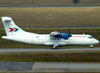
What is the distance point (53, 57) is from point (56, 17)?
49.7 metres

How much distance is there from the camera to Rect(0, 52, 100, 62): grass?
130 feet

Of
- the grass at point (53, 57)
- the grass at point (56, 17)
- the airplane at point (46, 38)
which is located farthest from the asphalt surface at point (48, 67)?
the grass at point (56, 17)

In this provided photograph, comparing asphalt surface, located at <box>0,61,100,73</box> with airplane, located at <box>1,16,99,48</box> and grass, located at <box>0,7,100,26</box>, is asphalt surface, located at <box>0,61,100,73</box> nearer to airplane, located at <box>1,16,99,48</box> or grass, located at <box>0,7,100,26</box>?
airplane, located at <box>1,16,99,48</box>

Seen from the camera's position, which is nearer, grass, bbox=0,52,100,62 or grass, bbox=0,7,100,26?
grass, bbox=0,52,100,62

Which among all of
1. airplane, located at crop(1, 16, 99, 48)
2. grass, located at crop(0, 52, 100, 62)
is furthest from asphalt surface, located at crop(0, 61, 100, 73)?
airplane, located at crop(1, 16, 99, 48)

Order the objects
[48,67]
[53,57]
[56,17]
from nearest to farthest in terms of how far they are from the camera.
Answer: [48,67] < [53,57] < [56,17]

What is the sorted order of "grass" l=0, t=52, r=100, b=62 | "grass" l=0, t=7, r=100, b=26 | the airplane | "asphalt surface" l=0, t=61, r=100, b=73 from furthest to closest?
"grass" l=0, t=7, r=100, b=26 → the airplane → "grass" l=0, t=52, r=100, b=62 → "asphalt surface" l=0, t=61, r=100, b=73

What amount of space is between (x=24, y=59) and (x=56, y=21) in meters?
43.5

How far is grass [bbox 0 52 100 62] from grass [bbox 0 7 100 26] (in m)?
34.7

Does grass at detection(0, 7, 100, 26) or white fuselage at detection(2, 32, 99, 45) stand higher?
white fuselage at detection(2, 32, 99, 45)

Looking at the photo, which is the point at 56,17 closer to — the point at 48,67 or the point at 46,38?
the point at 46,38

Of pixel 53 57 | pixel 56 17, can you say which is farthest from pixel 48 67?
pixel 56 17

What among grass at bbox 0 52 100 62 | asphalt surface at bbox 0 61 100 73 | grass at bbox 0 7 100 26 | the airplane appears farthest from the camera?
grass at bbox 0 7 100 26

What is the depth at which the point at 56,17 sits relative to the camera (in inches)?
3533
